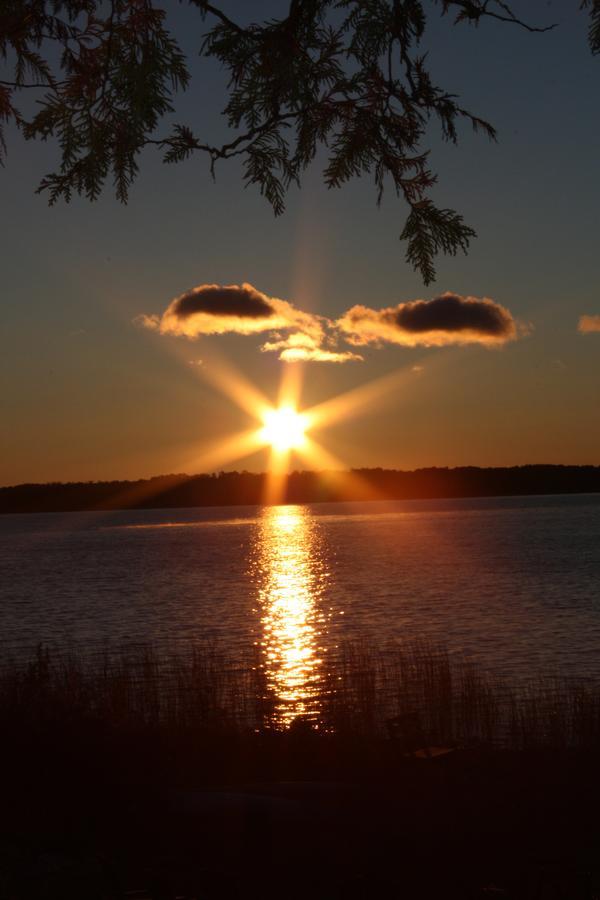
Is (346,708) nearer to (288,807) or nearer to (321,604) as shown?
(288,807)

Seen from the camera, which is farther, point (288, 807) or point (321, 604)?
point (321, 604)

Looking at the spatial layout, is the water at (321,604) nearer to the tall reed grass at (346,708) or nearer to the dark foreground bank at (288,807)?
the tall reed grass at (346,708)

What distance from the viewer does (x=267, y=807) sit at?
10.4 m

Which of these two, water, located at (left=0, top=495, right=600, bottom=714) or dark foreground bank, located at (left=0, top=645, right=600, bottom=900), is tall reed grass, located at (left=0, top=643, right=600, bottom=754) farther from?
water, located at (left=0, top=495, right=600, bottom=714)

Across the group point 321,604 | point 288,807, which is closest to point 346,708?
point 288,807

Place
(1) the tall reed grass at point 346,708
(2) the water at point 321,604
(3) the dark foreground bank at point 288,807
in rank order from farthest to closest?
(2) the water at point 321,604
(1) the tall reed grass at point 346,708
(3) the dark foreground bank at point 288,807

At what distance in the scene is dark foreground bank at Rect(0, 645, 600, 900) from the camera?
30.1 ft

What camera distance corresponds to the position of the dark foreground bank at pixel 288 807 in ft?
30.1

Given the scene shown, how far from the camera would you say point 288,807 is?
10719 mm

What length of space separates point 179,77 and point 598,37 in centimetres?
347

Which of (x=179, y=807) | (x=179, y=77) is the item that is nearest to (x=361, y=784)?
(x=179, y=807)

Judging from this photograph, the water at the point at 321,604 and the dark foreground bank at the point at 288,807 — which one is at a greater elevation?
the dark foreground bank at the point at 288,807

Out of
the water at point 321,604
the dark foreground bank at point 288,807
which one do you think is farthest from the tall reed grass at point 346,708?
the water at point 321,604

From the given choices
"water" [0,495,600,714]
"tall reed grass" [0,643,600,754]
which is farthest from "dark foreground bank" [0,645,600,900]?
"water" [0,495,600,714]
